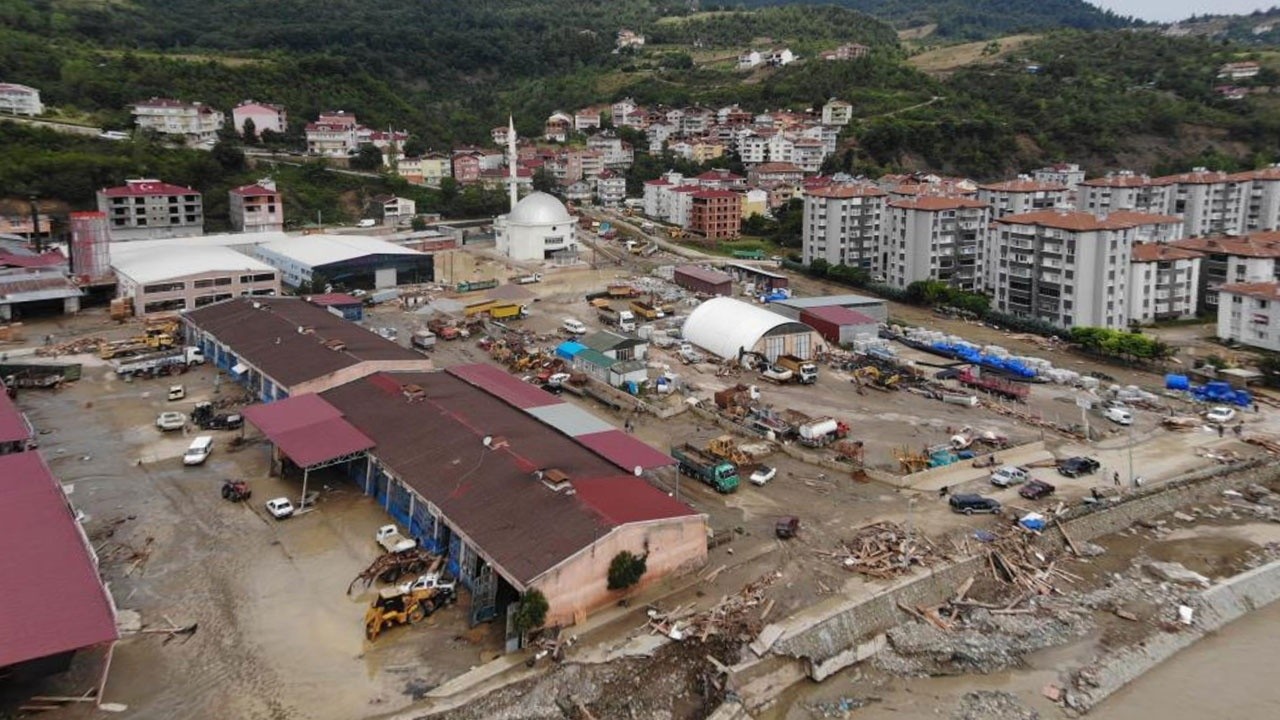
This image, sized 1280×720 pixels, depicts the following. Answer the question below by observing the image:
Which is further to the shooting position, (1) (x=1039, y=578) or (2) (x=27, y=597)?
(1) (x=1039, y=578)

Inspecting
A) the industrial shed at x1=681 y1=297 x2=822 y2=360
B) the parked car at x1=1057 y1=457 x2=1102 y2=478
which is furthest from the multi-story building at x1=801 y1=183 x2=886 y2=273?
the parked car at x1=1057 y1=457 x2=1102 y2=478

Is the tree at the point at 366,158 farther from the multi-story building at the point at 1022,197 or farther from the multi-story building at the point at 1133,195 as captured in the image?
the multi-story building at the point at 1133,195

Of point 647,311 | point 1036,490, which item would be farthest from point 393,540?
point 647,311

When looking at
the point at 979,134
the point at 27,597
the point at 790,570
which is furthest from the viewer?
the point at 979,134

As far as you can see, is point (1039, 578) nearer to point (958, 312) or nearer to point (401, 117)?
point (958, 312)

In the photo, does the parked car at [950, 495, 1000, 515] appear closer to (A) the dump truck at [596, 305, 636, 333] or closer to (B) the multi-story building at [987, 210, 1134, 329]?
(A) the dump truck at [596, 305, 636, 333]

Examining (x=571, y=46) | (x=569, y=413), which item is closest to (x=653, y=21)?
(x=571, y=46)

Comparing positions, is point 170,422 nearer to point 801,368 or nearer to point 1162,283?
point 801,368
